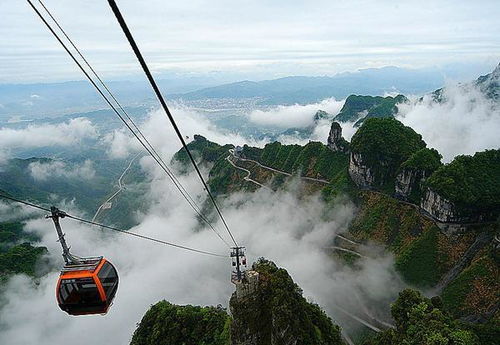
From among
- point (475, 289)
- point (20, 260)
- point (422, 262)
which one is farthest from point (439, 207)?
point (20, 260)

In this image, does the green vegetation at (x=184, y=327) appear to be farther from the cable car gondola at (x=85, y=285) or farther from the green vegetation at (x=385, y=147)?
the green vegetation at (x=385, y=147)

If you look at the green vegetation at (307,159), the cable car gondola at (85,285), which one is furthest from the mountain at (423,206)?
the cable car gondola at (85,285)

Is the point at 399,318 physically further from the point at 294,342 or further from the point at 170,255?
the point at 170,255

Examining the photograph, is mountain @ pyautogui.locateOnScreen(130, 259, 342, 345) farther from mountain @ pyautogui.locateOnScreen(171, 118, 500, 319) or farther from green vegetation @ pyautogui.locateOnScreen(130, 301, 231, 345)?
mountain @ pyautogui.locateOnScreen(171, 118, 500, 319)

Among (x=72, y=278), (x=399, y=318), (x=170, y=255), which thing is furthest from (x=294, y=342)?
(x=170, y=255)

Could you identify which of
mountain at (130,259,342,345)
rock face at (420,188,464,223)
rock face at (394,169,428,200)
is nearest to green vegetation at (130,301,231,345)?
mountain at (130,259,342,345)
